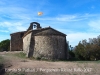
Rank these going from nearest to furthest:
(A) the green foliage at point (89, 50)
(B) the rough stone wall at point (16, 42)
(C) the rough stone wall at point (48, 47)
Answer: (C) the rough stone wall at point (48, 47), (A) the green foliage at point (89, 50), (B) the rough stone wall at point (16, 42)

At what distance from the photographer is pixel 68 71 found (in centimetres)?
1620

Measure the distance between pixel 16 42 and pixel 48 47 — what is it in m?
9.76

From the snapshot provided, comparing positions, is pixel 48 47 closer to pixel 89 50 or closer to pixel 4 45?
pixel 89 50

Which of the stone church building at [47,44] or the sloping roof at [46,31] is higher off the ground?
the sloping roof at [46,31]

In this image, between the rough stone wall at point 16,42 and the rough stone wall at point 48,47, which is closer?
the rough stone wall at point 48,47

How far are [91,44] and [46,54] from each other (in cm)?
1037

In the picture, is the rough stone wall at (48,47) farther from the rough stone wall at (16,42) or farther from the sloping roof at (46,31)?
the rough stone wall at (16,42)

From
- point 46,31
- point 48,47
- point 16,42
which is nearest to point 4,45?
point 16,42

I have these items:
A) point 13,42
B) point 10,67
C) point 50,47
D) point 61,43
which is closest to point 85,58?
point 61,43

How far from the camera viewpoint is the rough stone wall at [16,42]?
3194 centimetres

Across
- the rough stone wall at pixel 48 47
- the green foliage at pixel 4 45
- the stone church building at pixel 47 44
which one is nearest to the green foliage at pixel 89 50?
the stone church building at pixel 47 44

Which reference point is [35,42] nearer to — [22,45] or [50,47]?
[50,47]

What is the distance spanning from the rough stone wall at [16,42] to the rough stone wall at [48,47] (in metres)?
7.66

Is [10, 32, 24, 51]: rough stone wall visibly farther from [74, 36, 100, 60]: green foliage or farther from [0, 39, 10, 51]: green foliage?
[0, 39, 10, 51]: green foliage
